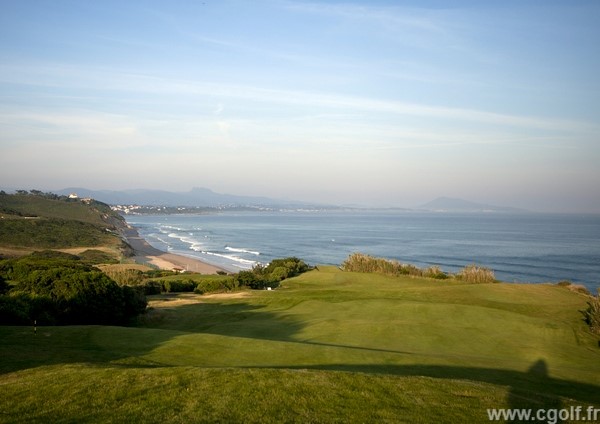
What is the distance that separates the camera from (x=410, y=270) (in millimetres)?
51312

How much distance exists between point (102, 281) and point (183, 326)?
5.29m

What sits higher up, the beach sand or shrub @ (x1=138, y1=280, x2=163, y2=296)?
shrub @ (x1=138, y1=280, x2=163, y2=296)

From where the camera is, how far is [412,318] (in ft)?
88.0

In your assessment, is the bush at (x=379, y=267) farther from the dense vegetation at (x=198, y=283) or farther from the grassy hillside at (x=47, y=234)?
the grassy hillside at (x=47, y=234)

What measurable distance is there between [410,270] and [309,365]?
37.6 meters

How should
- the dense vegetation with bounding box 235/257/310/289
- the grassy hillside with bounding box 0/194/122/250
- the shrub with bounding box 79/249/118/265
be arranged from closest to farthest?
1. the dense vegetation with bounding box 235/257/310/289
2. the shrub with bounding box 79/249/118/265
3. the grassy hillside with bounding box 0/194/122/250

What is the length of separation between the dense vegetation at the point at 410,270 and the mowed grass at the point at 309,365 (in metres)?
13.1

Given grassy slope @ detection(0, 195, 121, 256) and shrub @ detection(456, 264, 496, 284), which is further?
grassy slope @ detection(0, 195, 121, 256)

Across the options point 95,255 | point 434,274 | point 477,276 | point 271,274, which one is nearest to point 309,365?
point 477,276

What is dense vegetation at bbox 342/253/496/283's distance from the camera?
4622 centimetres

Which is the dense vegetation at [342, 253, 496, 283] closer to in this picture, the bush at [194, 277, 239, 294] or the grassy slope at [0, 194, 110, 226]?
the bush at [194, 277, 239, 294]

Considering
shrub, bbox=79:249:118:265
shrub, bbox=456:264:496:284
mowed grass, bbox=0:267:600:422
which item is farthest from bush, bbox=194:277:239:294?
shrub, bbox=79:249:118:265

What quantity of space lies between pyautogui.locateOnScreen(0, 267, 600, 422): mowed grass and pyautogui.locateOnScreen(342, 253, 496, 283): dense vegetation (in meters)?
13.1

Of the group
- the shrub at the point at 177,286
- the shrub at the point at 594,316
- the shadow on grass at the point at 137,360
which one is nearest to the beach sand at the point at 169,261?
the shrub at the point at 177,286
